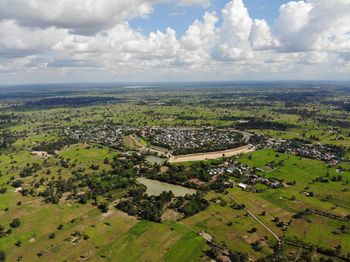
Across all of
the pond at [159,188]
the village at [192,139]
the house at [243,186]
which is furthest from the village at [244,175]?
the village at [192,139]

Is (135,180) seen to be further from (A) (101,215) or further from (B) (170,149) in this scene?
(B) (170,149)

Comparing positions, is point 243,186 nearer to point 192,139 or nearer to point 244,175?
point 244,175

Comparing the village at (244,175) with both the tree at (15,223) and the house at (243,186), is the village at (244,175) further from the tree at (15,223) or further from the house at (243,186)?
the tree at (15,223)

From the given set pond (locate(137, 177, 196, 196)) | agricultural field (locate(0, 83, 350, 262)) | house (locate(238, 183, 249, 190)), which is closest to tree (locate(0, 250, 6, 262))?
agricultural field (locate(0, 83, 350, 262))

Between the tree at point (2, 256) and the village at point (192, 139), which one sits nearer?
the tree at point (2, 256)

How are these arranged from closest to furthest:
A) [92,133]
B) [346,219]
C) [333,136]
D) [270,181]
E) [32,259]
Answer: [32,259]
[346,219]
[270,181]
[333,136]
[92,133]

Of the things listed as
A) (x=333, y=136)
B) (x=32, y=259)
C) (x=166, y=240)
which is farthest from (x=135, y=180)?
(x=333, y=136)

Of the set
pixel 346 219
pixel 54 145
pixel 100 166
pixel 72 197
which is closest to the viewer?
pixel 346 219

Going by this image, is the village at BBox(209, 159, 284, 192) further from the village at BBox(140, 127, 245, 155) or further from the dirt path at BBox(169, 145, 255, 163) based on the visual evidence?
the village at BBox(140, 127, 245, 155)

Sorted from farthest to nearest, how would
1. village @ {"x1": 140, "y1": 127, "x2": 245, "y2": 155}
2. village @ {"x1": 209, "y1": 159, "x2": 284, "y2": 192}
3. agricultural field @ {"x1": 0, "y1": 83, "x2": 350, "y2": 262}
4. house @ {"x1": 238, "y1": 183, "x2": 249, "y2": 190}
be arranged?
1. village @ {"x1": 140, "y1": 127, "x2": 245, "y2": 155}
2. village @ {"x1": 209, "y1": 159, "x2": 284, "y2": 192}
3. house @ {"x1": 238, "y1": 183, "x2": 249, "y2": 190}
4. agricultural field @ {"x1": 0, "y1": 83, "x2": 350, "y2": 262}
